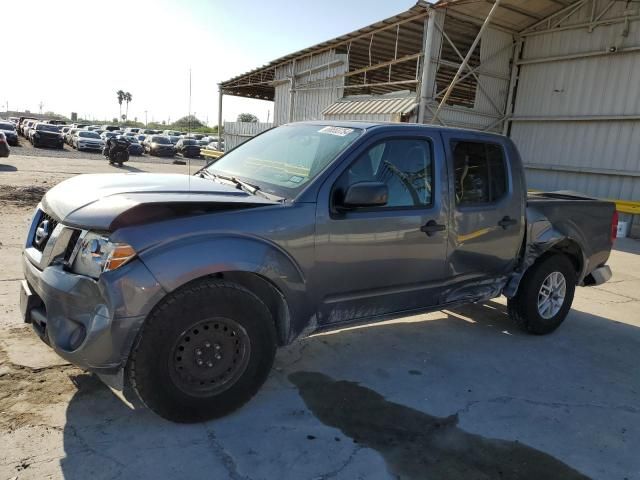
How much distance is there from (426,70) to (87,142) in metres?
27.6

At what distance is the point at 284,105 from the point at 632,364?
2089 cm

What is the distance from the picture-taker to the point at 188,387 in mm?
3004

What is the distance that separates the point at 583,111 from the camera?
48.1 ft

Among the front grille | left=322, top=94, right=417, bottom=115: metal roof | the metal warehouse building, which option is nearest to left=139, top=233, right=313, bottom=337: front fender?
the front grille

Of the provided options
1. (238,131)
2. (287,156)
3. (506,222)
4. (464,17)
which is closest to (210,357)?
(287,156)

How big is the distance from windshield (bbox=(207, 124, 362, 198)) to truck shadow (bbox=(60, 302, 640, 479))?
149cm

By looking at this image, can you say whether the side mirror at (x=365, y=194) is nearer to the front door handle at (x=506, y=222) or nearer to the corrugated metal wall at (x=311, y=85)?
the front door handle at (x=506, y=222)

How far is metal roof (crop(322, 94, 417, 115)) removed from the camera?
48.4ft

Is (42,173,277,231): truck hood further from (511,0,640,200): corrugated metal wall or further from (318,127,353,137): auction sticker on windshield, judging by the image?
(511,0,640,200): corrugated metal wall

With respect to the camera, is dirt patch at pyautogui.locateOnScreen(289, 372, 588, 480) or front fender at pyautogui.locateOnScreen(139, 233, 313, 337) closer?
front fender at pyautogui.locateOnScreen(139, 233, 313, 337)

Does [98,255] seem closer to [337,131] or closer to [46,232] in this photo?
[46,232]

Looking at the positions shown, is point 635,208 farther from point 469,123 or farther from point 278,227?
point 278,227

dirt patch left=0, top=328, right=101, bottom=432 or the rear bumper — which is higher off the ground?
the rear bumper

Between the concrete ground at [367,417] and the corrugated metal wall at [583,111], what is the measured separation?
1072cm
